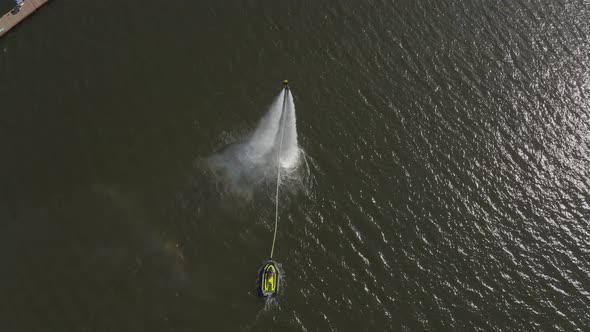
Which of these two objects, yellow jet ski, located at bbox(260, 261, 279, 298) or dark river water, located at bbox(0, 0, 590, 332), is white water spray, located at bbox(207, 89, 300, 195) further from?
yellow jet ski, located at bbox(260, 261, 279, 298)

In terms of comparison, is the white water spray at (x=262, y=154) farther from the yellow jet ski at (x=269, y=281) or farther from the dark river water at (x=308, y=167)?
the yellow jet ski at (x=269, y=281)

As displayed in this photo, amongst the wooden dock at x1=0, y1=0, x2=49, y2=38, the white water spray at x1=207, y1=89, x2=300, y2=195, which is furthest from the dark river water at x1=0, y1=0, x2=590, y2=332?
the white water spray at x1=207, y1=89, x2=300, y2=195

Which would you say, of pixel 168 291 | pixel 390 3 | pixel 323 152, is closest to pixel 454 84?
pixel 390 3

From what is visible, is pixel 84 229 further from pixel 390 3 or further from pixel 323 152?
pixel 390 3

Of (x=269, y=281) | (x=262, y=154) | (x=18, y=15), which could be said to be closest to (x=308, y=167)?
(x=262, y=154)

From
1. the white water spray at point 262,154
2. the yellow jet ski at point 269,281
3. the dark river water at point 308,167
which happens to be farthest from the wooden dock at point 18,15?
the yellow jet ski at point 269,281

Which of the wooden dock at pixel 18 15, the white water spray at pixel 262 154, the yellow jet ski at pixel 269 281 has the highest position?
the wooden dock at pixel 18 15
